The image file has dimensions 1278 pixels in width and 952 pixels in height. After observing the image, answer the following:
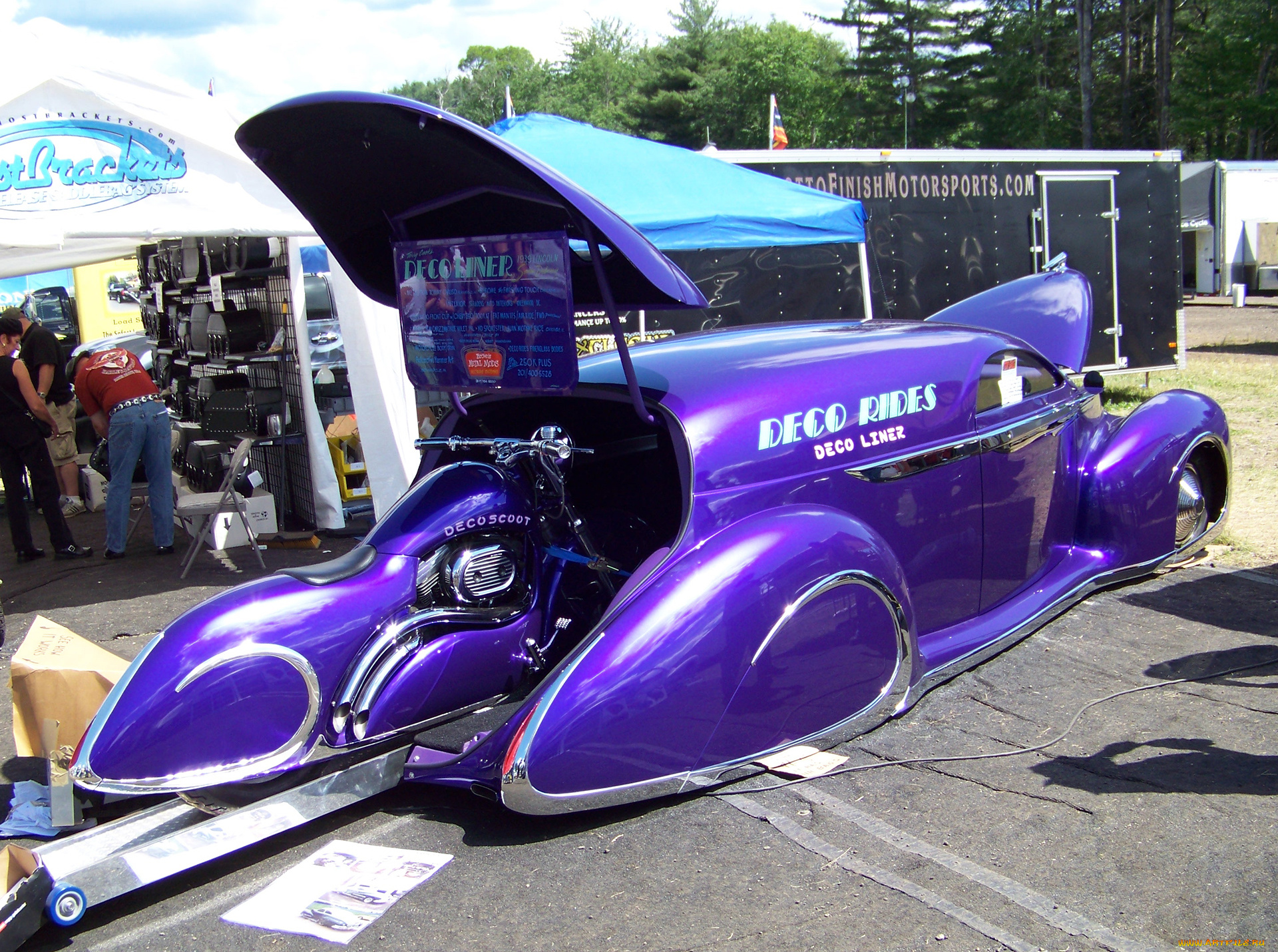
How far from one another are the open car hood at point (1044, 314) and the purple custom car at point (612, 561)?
102 cm

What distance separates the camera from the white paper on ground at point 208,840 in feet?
9.87

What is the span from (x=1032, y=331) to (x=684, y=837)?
408 cm

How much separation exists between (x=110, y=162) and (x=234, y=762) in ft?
15.5

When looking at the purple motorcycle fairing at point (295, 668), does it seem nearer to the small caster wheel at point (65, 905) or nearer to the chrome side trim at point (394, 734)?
the chrome side trim at point (394, 734)

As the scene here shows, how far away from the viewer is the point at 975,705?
426cm

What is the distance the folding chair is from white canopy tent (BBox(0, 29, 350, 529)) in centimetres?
169

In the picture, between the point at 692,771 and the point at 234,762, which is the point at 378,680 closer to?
the point at 234,762

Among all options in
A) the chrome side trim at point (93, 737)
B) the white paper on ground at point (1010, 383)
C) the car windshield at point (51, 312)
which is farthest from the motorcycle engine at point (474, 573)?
the car windshield at point (51, 312)

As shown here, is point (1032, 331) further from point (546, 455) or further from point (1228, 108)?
point (1228, 108)

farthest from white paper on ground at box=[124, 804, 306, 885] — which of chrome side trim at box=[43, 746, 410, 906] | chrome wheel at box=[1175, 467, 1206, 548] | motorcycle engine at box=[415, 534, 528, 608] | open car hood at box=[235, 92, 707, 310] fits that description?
chrome wheel at box=[1175, 467, 1206, 548]

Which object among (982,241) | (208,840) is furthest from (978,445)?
(982,241)

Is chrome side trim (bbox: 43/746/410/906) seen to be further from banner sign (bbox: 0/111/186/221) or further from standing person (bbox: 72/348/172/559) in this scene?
standing person (bbox: 72/348/172/559)

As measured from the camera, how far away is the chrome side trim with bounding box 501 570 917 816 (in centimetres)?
317

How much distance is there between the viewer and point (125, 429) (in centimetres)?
796
